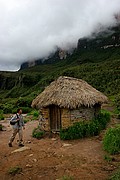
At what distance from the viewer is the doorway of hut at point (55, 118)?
50.8ft

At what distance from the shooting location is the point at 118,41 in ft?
365

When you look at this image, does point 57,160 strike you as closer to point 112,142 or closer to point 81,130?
point 112,142

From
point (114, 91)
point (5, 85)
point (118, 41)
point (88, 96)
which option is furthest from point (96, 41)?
point (88, 96)

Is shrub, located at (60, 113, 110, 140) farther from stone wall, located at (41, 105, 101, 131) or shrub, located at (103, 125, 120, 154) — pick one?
shrub, located at (103, 125, 120, 154)

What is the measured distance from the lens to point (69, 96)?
15.2 meters

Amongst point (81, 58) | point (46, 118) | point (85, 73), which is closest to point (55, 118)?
point (46, 118)

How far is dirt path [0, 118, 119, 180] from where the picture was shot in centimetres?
952

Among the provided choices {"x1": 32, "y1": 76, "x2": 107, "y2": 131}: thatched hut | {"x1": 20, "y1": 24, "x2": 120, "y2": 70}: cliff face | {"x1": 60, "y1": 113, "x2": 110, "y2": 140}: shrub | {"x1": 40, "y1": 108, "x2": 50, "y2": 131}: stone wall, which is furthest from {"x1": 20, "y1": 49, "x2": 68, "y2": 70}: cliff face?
{"x1": 60, "y1": 113, "x2": 110, "y2": 140}: shrub

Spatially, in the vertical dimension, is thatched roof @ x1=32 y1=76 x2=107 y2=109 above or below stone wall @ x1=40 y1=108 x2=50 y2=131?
above

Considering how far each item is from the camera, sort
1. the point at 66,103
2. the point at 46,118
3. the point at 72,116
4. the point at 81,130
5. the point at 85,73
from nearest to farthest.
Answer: the point at 81,130
the point at 66,103
the point at 72,116
the point at 46,118
the point at 85,73

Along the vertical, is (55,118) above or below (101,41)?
below

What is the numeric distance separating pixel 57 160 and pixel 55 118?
16.0 feet

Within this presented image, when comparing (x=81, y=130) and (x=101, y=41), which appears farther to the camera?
(x=101, y=41)

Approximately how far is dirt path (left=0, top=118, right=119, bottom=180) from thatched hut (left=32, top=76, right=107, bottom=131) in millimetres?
1319
